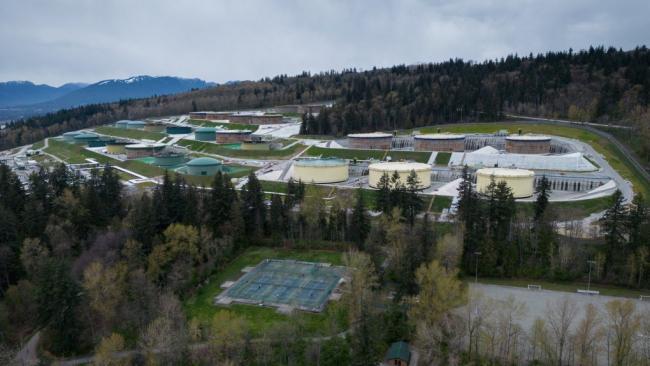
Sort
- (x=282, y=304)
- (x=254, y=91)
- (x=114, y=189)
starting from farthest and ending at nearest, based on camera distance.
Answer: (x=254, y=91), (x=114, y=189), (x=282, y=304)

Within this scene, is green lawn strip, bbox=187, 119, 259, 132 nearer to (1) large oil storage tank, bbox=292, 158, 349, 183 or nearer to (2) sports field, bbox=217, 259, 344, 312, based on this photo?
(1) large oil storage tank, bbox=292, 158, 349, 183

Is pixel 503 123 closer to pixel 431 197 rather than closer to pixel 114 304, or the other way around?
pixel 431 197

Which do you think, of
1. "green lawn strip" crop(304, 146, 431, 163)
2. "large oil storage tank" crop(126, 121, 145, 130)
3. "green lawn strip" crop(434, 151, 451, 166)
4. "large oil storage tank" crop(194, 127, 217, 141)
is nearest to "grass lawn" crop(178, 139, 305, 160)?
"green lawn strip" crop(304, 146, 431, 163)

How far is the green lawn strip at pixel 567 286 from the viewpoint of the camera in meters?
25.6

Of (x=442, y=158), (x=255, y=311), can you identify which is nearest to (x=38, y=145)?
(x=442, y=158)

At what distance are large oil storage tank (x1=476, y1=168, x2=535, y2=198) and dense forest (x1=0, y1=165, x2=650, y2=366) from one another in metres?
8.64

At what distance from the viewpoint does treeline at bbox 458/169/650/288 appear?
26.6 meters

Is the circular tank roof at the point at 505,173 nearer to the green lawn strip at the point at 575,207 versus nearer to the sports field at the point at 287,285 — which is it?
the green lawn strip at the point at 575,207

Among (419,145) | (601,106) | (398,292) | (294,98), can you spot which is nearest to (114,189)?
(398,292)

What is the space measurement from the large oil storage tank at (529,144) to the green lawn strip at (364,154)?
410 inches

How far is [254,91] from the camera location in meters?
125

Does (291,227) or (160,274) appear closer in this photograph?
(160,274)

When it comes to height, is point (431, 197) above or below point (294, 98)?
below

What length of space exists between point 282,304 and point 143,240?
34.3ft
